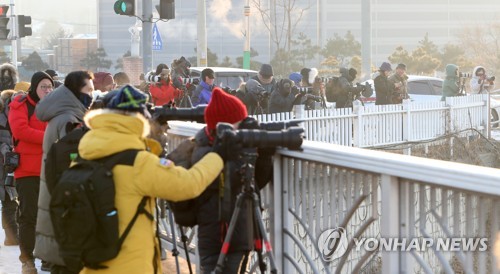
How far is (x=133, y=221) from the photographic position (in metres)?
4.40

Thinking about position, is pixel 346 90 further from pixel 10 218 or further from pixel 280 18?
pixel 280 18

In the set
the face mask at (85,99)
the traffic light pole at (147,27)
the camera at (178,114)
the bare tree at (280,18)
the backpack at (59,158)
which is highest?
the bare tree at (280,18)

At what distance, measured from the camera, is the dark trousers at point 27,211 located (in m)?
7.90

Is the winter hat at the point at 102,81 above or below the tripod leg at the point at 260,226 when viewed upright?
above

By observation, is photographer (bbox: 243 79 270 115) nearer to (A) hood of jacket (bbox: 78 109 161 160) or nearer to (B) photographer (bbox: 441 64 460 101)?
(B) photographer (bbox: 441 64 460 101)

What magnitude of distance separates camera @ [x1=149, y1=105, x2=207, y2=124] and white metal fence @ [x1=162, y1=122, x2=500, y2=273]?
475 mm

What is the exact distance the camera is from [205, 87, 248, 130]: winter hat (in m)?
4.87

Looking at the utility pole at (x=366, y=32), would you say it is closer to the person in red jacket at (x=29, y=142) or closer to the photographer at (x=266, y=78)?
the photographer at (x=266, y=78)

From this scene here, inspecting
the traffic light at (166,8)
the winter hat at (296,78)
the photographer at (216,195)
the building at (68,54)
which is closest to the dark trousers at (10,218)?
the photographer at (216,195)

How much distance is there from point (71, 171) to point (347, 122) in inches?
544

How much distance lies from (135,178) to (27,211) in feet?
12.6

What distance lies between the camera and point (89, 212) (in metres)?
4.27

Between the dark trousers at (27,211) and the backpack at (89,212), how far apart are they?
3561 mm

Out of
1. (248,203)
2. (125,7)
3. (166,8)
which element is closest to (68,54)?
(166,8)
